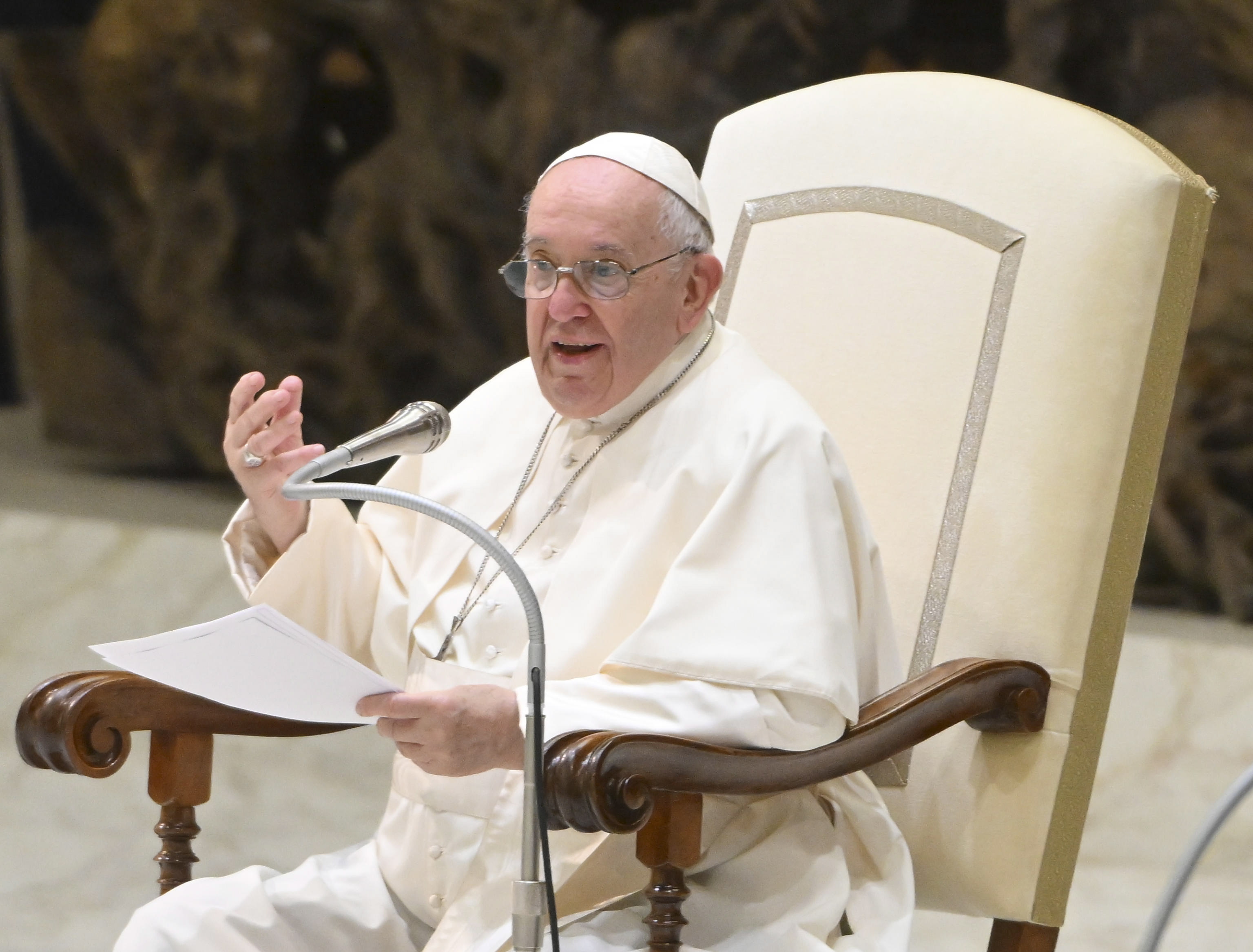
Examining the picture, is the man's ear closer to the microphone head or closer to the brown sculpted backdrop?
the microphone head

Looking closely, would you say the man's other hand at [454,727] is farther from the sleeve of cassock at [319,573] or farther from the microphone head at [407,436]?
the sleeve of cassock at [319,573]

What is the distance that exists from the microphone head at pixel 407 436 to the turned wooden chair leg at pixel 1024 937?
118 centimetres

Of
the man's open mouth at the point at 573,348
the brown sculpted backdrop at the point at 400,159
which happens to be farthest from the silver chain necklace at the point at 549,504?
the brown sculpted backdrop at the point at 400,159

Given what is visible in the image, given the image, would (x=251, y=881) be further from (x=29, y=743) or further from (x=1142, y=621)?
(x=1142, y=621)

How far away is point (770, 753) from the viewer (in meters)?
2.07

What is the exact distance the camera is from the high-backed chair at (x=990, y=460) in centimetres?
236

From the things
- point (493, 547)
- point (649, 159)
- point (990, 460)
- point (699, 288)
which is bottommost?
point (493, 547)

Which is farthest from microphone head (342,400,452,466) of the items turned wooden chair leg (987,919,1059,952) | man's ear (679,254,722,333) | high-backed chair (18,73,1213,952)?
turned wooden chair leg (987,919,1059,952)

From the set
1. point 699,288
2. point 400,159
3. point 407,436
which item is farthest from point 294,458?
point 400,159

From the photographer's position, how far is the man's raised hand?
7.36 feet

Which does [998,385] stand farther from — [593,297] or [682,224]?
[593,297]

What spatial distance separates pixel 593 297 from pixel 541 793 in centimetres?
78

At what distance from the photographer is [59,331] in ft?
26.0

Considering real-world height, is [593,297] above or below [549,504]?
above
